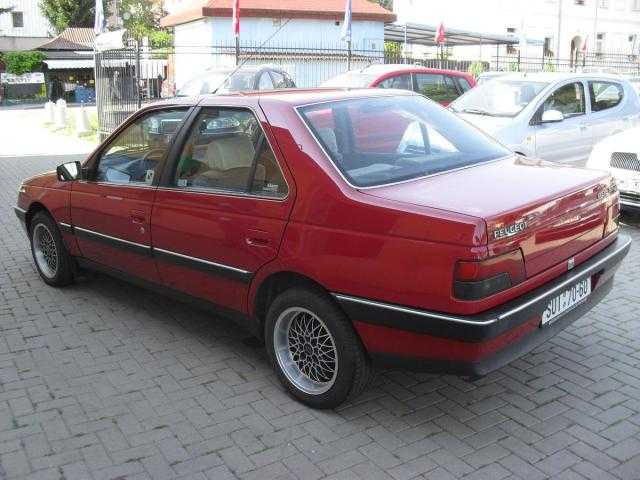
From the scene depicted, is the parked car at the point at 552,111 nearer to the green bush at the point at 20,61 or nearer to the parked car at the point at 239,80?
the parked car at the point at 239,80

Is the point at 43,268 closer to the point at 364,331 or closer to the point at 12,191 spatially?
the point at 364,331

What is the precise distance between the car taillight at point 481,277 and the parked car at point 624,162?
185 inches

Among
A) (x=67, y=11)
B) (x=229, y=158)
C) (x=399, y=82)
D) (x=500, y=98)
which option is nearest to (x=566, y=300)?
(x=229, y=158)

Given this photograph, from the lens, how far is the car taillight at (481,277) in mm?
3006

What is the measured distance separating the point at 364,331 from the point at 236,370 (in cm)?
118

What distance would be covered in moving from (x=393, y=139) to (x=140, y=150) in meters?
1.88

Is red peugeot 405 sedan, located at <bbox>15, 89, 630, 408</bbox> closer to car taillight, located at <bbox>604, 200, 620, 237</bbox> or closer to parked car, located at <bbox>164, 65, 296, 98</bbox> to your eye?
car taillight, located at <bbox>604, 200, 620, 237</bbox>

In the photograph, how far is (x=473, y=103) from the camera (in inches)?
373

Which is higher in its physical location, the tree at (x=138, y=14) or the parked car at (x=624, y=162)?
the tree at (x=138, y=14)

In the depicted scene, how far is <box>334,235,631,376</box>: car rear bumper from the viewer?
10.1ft

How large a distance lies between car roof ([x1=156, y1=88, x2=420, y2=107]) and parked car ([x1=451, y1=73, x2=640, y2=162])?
4.26 m

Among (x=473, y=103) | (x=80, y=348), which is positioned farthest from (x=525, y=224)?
(x=473, y=103)

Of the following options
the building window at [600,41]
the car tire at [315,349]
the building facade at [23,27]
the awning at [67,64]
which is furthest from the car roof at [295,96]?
the building facade at [23,27]

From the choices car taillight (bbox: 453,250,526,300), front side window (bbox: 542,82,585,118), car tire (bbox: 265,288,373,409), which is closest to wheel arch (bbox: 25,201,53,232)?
car tire (bbox: 265,288,373,409)
